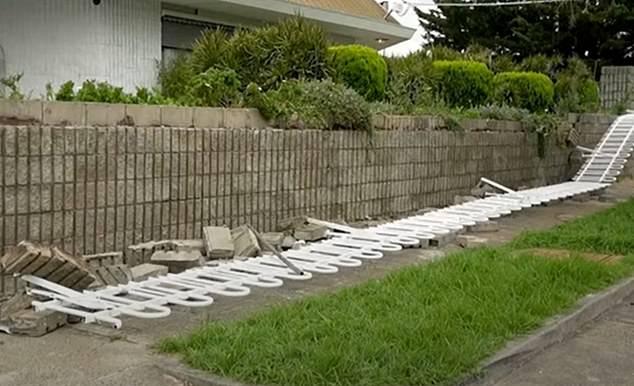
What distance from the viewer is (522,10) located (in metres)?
28.6

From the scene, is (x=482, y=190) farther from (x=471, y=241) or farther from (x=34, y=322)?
(x=34, y=322)

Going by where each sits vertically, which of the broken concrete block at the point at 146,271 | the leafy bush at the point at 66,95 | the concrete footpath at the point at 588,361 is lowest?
the concrete footpath at the point at 588,361

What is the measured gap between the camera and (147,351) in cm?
441

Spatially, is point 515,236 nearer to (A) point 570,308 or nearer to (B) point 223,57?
(A) point 570,308

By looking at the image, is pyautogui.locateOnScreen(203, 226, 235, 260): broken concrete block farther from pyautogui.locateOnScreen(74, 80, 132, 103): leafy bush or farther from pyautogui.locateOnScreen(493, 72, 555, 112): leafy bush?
pyautogui.locateOnScreen(493, 72, 555, 112): leafy bush

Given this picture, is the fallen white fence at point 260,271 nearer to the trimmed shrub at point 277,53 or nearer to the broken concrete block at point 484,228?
the broken concrete block at point 484,228

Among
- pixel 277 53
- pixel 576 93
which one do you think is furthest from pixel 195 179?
pixel 576 93

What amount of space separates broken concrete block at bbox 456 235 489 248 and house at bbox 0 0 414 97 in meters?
6.15

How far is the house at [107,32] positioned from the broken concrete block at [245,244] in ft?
16.4

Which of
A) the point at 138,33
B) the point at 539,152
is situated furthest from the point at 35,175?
the point at 539,152

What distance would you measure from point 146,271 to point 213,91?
2883 mm

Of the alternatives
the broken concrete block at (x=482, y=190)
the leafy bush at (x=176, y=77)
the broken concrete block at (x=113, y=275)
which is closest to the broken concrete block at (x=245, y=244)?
the broken concrete block at (x=113, y=275)

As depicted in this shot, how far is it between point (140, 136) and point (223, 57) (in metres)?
4.03

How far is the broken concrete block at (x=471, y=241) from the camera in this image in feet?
27.2
